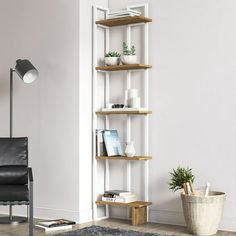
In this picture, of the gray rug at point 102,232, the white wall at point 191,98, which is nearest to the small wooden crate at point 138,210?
the white wall at point 191,98

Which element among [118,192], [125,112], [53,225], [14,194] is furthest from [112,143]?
[14,194]

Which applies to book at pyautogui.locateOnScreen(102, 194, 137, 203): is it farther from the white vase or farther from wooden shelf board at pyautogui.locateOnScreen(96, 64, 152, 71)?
wooden shelf board at pyautogui.locateOnScreen(96, 64, 152, 71)

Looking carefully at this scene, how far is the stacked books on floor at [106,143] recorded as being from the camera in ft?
17.6

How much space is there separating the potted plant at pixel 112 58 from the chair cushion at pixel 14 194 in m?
1.59

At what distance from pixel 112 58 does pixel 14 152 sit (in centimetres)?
132

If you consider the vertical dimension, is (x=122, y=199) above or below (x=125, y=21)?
below

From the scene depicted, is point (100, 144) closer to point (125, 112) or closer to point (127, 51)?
point (125, 112)

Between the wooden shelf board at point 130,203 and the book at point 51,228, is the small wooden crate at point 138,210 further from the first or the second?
the book at point 51,228

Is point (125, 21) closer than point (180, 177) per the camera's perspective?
No

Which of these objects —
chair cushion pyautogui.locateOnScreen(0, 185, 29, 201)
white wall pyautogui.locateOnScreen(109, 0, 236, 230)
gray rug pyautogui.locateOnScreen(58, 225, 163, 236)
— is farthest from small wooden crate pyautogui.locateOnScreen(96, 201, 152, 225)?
chair cushion pyautogui.locateOnScreen(0, 185, 29, 201)

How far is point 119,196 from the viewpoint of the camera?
206 inches

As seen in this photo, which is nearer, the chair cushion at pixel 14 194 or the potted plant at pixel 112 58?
the chair cushion at pixel 14 194

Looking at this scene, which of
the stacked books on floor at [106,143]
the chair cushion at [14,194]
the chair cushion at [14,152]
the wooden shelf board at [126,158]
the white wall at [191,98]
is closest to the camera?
the chair cushion at [14,194]

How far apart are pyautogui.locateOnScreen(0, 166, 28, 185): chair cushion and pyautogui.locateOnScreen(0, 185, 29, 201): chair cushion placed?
37 centimetres
